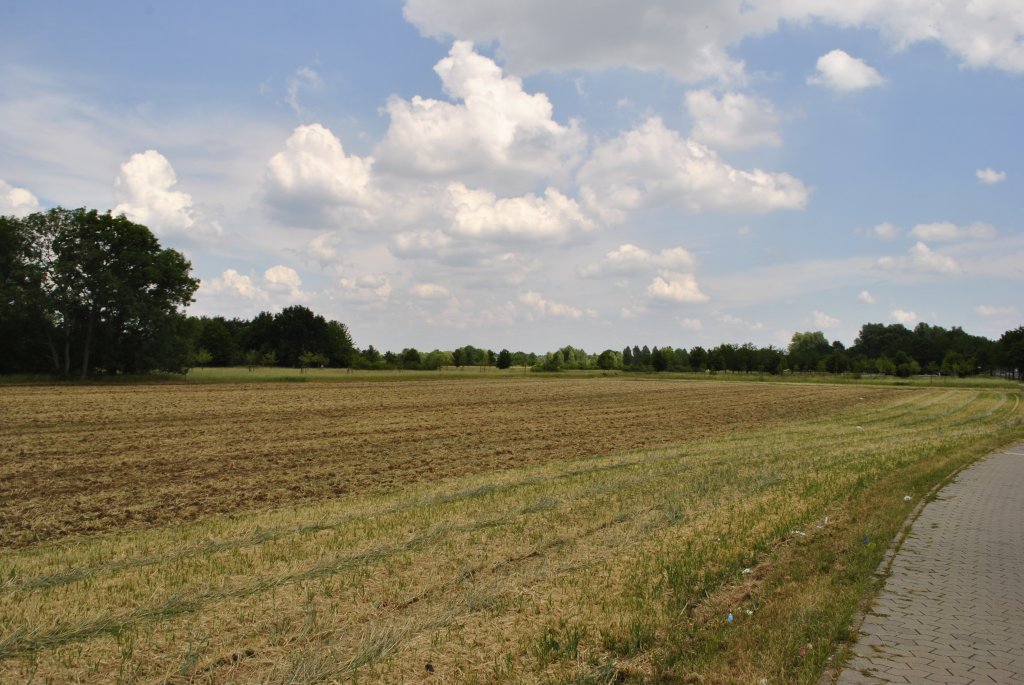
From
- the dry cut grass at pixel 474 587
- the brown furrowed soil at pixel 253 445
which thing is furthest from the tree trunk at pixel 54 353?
the dry cut grass at pixel 474 587

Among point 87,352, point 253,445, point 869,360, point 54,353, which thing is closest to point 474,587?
point 253,445

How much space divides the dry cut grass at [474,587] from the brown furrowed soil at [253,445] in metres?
1.92

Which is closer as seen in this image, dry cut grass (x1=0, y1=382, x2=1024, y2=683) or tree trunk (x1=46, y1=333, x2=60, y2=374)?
dry cut grass (x1=0, y1=382, x2=1024, y2=683)

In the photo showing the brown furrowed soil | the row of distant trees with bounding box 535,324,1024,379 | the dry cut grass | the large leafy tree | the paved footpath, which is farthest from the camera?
the row of distant trees with bounding box 535,324,1024,379

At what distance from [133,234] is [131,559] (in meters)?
62.9

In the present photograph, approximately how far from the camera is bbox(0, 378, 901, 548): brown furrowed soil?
12328 mm

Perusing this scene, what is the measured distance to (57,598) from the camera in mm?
6820

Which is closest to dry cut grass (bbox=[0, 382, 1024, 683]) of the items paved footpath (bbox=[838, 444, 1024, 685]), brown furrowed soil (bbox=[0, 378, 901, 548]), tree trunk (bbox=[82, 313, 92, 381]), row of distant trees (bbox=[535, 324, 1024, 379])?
paved footpath (bbox=[838, 444, 1024, 685])

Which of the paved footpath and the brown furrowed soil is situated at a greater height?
the paved footpath

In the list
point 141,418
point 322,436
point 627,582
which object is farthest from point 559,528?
point 141,418

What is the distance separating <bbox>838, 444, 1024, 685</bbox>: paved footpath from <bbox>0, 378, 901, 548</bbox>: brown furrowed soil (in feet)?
32.5

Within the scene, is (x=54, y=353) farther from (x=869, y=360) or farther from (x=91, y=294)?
(x=869, y=360)

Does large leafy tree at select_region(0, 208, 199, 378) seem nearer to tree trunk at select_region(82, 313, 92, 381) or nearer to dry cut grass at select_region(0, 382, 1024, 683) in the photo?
tree trunk at select_region(82, 313, 92, 381)

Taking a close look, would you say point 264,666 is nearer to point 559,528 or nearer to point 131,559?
point 131,559
